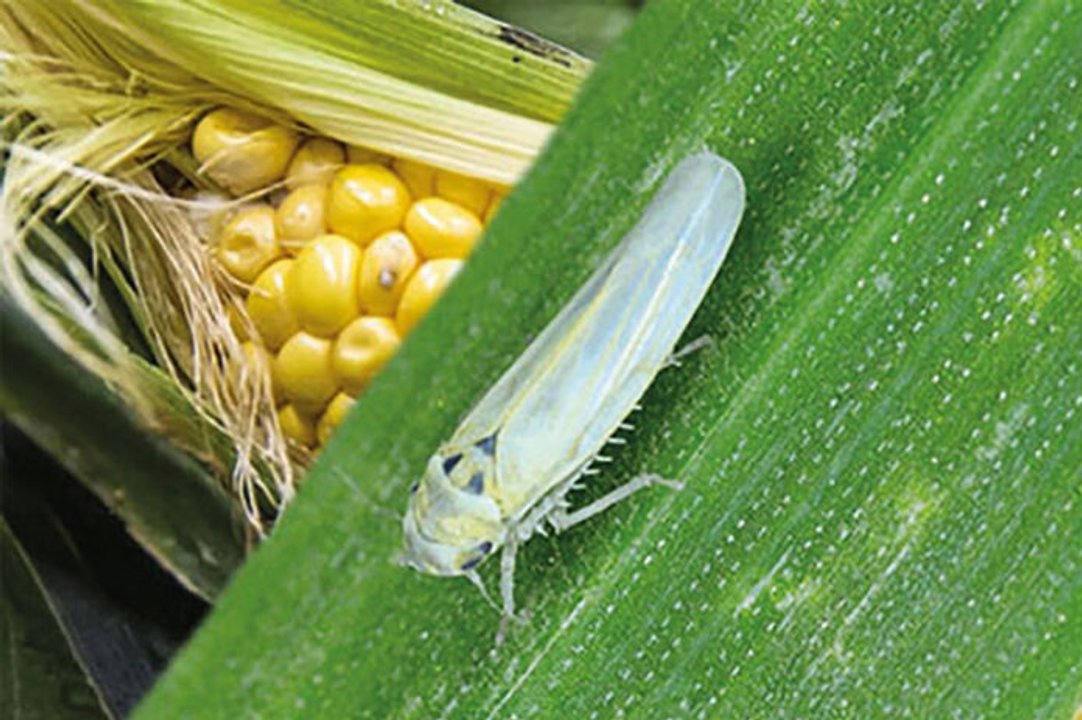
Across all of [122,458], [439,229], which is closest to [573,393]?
[439,229]

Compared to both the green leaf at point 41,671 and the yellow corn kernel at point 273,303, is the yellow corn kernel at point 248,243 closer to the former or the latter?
the yellow corn kernel at point 273,303

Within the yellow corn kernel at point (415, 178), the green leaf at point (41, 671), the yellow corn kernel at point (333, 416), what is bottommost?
the green leaf at point (41, 671)

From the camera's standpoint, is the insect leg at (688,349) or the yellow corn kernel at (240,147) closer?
the insect leg at (688,349)

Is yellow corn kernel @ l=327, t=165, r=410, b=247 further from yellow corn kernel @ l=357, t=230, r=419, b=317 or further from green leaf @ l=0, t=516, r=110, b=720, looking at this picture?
green leaf @ l=0, t=516, r=110, b=720

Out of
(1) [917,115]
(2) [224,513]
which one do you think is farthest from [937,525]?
(2) [224,513]

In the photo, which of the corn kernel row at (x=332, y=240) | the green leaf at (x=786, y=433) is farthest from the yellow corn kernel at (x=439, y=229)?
the green leaf at (x=786, y=433)

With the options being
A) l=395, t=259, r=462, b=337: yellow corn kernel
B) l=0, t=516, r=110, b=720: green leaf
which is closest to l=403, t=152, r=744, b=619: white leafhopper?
l=395, t=259, r=462, b=337: yellow corn kernel

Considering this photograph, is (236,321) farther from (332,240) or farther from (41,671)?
(41,671)
